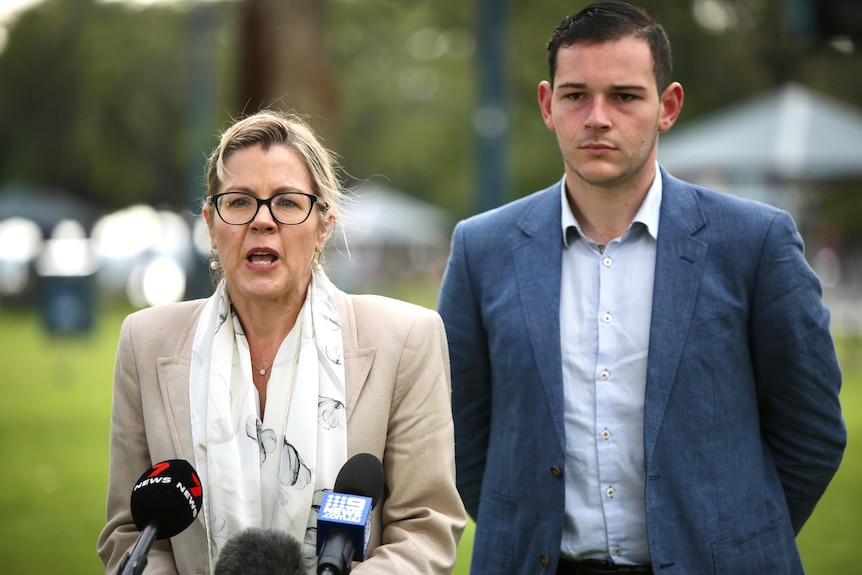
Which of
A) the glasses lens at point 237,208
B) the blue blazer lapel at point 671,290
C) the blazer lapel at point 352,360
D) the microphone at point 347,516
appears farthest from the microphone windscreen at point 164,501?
the blue blazer lapel at point 671,290

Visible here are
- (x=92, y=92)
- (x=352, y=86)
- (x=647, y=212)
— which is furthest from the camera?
(x=352, y=86)

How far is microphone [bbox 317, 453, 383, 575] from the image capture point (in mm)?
2416

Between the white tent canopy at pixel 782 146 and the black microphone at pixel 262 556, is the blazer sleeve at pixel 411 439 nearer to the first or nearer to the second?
the black microphone at pixel 262 556

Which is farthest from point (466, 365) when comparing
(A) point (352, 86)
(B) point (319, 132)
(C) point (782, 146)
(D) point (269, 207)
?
(A) point (352, 86)

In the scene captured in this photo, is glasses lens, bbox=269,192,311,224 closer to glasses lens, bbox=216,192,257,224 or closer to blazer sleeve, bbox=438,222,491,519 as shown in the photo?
glasses lens, bbox=216,192,257,224

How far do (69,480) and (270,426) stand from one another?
8154 millimetres

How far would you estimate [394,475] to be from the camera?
10.3 ft

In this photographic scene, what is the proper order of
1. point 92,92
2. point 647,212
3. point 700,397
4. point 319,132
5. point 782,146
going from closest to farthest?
point 700,397 < point 647,212 < point 319,132 < point 782,146 < point 92,92

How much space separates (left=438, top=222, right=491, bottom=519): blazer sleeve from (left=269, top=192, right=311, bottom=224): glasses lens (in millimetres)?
947

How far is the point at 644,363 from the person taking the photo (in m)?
3.56

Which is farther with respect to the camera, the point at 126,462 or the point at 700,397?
the point at 700,397

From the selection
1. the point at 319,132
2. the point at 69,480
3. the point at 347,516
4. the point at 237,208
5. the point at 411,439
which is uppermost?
the point at 319,132

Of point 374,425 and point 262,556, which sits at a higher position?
point 374,425

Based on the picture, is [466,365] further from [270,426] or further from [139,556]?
[139,556]
